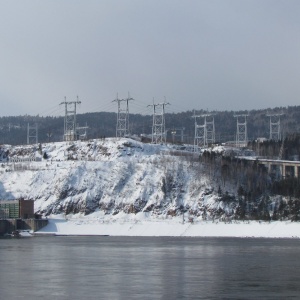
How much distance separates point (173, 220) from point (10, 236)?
26931 mm

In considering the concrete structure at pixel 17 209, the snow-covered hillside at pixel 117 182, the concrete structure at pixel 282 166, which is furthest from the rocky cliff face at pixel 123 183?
the concrete structure at pixel 282 166

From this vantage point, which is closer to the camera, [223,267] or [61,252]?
[223,267]

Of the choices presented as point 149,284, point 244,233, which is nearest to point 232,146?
point 244,233

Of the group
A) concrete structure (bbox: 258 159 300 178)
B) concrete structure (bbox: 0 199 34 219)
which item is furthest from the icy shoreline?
concrete structure (bbox: 258 159 300 178)

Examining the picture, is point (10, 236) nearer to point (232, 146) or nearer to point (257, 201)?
point (257, 201)

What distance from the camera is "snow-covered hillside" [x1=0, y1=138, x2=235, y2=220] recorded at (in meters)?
137

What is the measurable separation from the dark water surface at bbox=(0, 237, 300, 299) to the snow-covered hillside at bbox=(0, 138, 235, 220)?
63.8 m

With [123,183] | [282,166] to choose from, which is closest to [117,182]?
[123,183]

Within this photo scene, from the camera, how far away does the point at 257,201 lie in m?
133

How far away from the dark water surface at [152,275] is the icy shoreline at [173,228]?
42043 mm

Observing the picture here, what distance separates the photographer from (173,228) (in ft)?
411

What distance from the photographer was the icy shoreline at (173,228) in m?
115

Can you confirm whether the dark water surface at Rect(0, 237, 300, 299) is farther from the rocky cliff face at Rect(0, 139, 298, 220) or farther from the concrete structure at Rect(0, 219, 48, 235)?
the rocky cliff face at Rect(0, 139, 298, 220)

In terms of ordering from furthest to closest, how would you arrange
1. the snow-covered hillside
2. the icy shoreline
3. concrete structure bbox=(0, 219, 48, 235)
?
the snow-covered hillside < concrete structure bbox=(0, 219, 48, 235) < the icy shoreline
